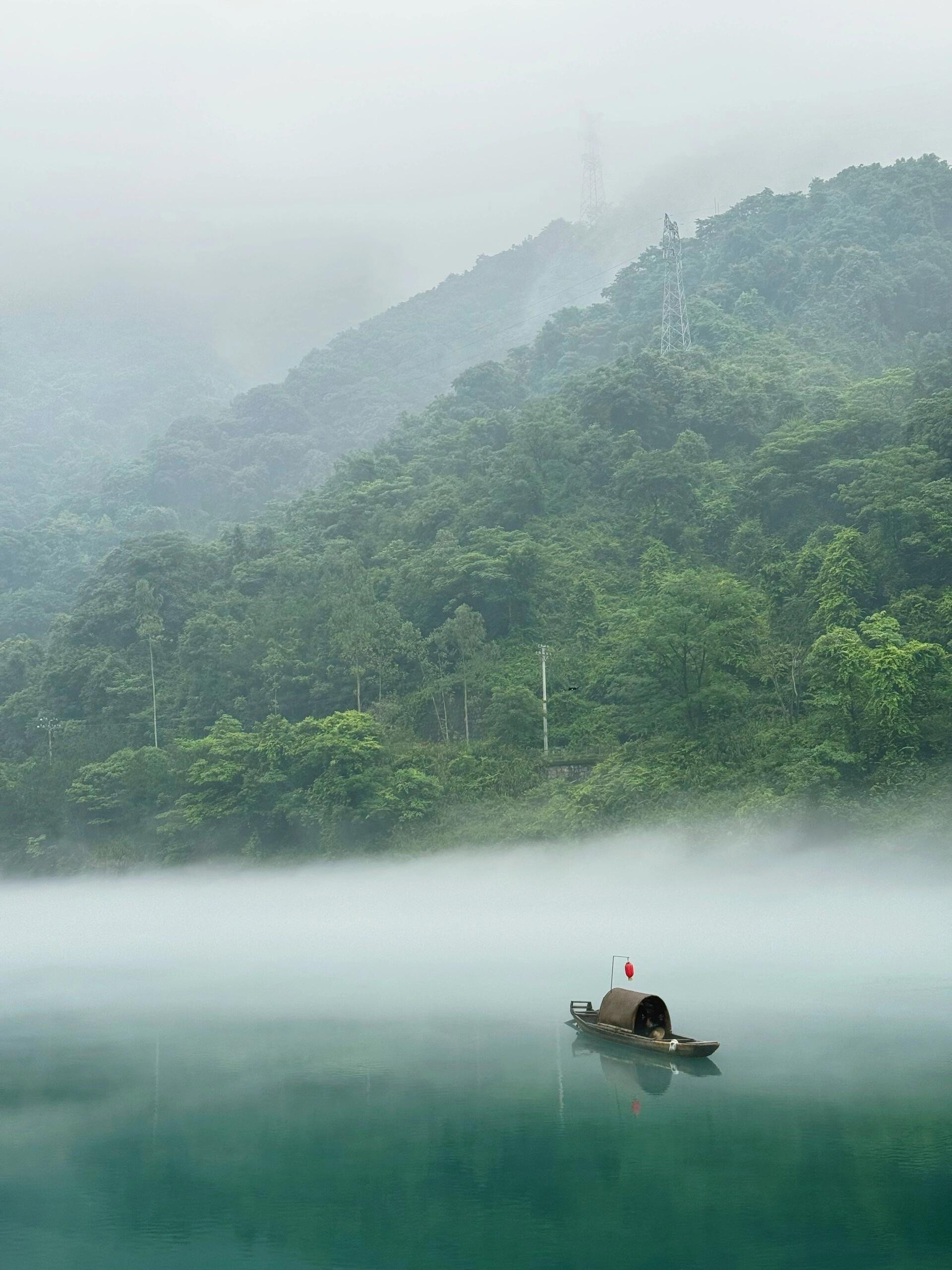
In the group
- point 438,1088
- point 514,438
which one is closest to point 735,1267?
point 438,1088

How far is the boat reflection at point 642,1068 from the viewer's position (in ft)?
59.5

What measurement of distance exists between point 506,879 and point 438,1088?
19107mm

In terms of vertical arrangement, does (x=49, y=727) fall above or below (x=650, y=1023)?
above

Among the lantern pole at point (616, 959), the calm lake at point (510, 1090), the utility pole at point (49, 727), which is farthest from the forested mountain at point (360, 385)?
the lantern pole at point (616, 959)

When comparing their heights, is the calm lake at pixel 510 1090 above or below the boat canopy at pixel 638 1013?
below

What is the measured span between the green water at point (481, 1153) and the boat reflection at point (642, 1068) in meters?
0.06

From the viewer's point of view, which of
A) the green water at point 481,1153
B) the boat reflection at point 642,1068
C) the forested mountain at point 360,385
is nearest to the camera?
the green water at point 481,1153

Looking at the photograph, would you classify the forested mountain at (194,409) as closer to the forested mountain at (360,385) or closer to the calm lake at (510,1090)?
the forested mountain at (360,385)

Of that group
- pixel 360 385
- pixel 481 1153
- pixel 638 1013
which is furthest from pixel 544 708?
pixel 360 385

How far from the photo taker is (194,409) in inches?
5079

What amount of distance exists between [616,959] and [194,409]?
110 m

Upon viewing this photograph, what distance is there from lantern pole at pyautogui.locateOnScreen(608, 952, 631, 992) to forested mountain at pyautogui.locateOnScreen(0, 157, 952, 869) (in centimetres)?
733

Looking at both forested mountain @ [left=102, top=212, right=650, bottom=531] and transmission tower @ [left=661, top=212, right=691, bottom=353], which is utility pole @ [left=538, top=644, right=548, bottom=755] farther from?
forested mountain @ [left=102, top=212, right=650, bottom=531]

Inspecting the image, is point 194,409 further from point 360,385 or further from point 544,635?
point 544,635
